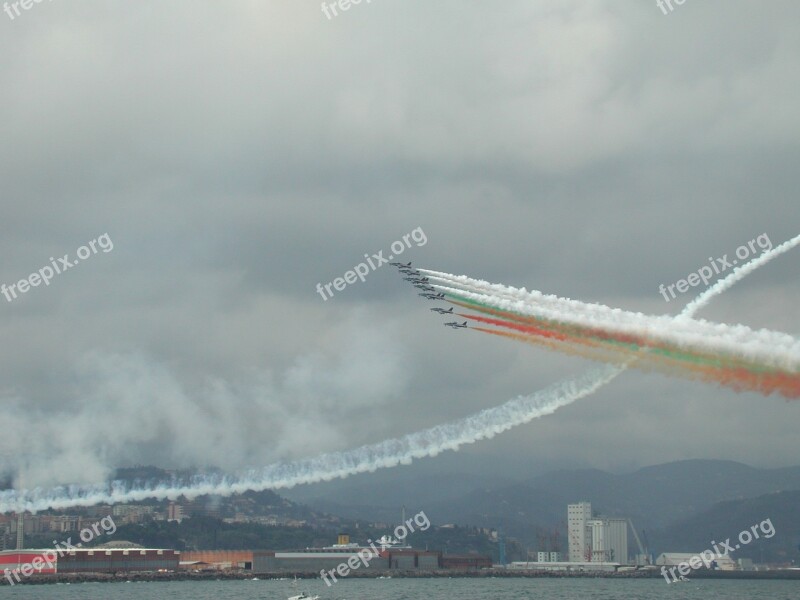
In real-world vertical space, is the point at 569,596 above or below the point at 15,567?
below

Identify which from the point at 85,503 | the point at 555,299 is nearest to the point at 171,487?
the point at 85,503

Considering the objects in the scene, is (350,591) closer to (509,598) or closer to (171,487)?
(509,598)

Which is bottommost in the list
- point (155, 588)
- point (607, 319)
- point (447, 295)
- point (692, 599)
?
point (692, 599)

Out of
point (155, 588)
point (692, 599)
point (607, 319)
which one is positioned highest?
point (607, 319)

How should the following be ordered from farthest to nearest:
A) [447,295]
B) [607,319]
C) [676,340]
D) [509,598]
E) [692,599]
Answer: [692,599] → [509,598] → [447,295] → [607,319] → [676,340]

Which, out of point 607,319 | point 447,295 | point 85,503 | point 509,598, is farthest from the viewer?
point 509,598

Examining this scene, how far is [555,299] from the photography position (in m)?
84.1

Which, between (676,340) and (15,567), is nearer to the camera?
(676,340)

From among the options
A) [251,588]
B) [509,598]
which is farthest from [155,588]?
[509,598]

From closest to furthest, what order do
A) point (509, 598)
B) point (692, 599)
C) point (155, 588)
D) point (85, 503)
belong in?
point (85, 503)
point (509, 598)
point (692, 599)
point (155, 588)

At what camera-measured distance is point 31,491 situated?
378 feet

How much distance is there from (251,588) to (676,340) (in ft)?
327

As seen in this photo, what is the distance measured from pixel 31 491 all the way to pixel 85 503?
236 inches

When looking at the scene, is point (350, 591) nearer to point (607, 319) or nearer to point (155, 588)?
point (155, 588)
